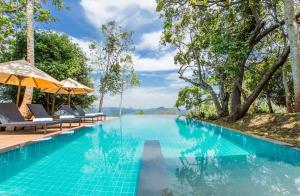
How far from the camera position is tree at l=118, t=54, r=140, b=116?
22422 millimetres

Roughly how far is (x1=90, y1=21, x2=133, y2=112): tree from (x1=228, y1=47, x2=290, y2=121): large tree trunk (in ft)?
43.4

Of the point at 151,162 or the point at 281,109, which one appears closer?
the point at 151,162

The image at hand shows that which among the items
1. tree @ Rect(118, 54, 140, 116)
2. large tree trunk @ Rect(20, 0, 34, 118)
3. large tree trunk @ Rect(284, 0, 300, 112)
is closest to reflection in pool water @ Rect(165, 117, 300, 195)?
large tree trunk @ Rect(284, 0, 300, 112)

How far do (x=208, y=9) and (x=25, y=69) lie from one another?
10714 mm

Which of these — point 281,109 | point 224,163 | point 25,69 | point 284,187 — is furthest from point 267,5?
point 25,69

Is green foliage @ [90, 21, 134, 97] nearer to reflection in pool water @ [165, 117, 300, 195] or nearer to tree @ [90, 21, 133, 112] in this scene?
tree @ [90, 21, 133, 112]

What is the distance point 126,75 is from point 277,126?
17146 millimetres

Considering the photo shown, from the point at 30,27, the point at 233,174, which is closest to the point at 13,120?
the point at 30,27

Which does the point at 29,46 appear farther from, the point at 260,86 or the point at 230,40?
the point at 260,86

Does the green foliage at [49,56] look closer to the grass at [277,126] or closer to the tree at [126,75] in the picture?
the tree at [126,75]

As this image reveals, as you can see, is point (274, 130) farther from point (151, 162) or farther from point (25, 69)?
point (25, 69)

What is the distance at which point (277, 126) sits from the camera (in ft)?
27.5

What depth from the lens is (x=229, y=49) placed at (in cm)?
980

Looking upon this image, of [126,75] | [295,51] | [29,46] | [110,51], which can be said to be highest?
[110,51]
